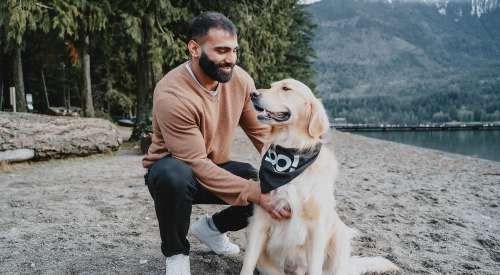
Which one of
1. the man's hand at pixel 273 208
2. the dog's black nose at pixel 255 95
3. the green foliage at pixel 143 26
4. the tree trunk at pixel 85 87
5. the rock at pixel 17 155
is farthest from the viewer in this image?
the tree trunk at pixel 85 87

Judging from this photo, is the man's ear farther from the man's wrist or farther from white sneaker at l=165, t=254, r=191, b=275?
white sneaker at l=165, t=254, r=191, b=275

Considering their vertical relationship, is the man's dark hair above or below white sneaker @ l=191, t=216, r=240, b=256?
above

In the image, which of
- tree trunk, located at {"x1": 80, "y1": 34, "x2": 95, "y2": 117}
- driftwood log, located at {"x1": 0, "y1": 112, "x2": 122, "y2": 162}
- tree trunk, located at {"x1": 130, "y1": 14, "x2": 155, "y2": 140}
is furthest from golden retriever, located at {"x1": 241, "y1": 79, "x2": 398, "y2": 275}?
tree trunk, located at {"x1": 80, "y1": 34, "x2": 95, "y2": 117}

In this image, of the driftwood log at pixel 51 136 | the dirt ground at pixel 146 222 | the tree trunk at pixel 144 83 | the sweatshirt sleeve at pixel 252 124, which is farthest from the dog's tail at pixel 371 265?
the tree trunk at pixel 144 83

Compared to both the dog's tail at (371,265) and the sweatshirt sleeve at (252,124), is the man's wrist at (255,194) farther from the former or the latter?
the dog's tail at (371,265)

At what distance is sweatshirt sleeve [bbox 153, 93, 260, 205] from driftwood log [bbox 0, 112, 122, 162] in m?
6.23

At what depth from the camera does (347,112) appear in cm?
11825

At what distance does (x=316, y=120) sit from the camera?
302 cm

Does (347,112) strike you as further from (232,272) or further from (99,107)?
(232,272)

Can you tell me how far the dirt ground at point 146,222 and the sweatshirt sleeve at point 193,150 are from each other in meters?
0.75

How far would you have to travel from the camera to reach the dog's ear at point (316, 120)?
3012mm

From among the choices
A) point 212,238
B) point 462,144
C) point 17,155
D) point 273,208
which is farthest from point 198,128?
point 462,144

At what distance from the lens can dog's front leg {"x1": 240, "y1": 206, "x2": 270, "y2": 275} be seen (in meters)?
2.91

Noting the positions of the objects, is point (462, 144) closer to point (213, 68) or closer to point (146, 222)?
point (146, 222)
